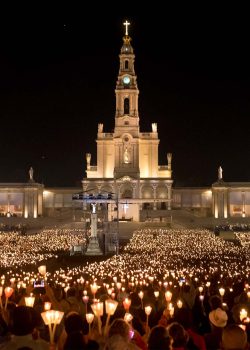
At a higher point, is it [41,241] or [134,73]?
[134,73]

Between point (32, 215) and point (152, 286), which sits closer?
point (152, 286)

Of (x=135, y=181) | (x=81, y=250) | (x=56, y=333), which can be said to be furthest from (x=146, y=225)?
(x=56, y=333)

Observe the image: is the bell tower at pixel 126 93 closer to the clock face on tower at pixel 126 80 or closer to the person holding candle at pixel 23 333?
the clock face on tower at pixel 126 80

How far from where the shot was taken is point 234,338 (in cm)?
717

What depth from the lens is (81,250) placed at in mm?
40938

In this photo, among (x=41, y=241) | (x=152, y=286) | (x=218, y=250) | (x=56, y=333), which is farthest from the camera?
(x=41, y=241)

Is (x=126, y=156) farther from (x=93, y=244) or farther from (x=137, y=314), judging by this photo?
(x=137, y=314)

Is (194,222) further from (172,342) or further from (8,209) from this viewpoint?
(172,342)

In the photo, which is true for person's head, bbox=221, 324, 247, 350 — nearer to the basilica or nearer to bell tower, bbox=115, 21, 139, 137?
the basilica

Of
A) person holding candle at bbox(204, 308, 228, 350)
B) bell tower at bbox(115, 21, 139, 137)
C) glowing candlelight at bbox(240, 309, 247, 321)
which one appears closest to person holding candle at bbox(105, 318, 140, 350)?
person holding candle at bbox(204, 308, 228, 350)

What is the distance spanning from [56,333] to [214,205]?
79.0 m

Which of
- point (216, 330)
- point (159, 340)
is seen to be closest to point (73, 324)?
point (159, 340)

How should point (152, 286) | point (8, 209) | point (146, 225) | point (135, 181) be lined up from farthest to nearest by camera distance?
point (8, 209), point (135, 181), point (146, 225), point (152, 286)

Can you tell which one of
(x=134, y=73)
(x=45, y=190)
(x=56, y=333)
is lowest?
(x=56, y=333)
